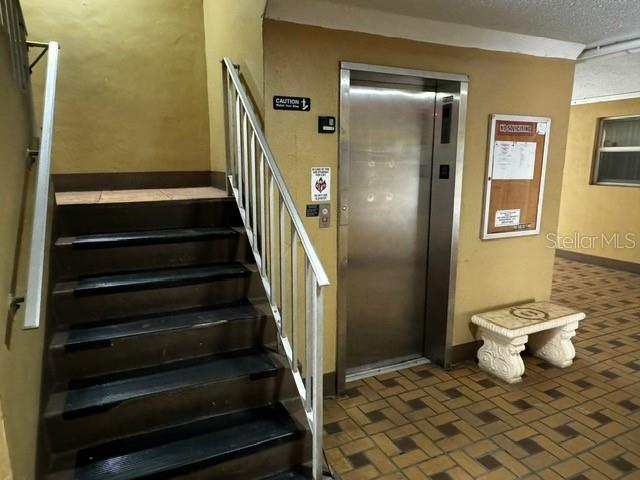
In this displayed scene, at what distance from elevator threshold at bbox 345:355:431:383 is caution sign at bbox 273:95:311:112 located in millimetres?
1924

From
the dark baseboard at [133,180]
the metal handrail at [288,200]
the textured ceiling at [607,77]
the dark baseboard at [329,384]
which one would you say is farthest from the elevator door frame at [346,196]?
the textured ceiling at [607,77]

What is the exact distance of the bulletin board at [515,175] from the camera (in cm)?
306

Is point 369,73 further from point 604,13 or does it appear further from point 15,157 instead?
point 15,157

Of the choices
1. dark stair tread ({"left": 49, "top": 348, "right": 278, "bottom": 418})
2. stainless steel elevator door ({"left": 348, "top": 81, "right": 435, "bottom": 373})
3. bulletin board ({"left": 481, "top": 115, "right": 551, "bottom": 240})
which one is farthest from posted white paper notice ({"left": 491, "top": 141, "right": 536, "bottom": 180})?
dark stair tread ({"left": 49, "top": 348, "right": 278, "bottom": 418})

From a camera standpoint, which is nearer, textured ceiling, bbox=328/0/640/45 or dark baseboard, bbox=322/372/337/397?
textured ceiling, bbox=328/0/640/45

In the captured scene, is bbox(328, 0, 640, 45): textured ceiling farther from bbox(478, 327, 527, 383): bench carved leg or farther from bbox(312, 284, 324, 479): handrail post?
bbox(478, 327, 527, 383): bench carved leg

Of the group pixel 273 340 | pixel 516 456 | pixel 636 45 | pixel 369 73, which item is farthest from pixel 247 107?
pixel 636 45

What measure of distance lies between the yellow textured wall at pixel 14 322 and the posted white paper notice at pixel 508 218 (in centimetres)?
298

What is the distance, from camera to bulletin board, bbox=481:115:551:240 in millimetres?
3061

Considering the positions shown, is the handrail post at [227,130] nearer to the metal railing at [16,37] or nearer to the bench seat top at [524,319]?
the metal railing at [16,37]

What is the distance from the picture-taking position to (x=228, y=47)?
2.83 meters

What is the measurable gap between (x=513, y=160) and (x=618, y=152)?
3903 mm

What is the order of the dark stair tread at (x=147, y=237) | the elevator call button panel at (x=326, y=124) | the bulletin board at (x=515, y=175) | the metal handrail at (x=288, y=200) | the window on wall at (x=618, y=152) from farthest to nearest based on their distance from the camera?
the window on wall at (x=618, y=152), the bulletin board at (x=515, y=175), the elevator call button panel at (x=326, y=124), the dark stair tread at (x=147, y=237), the metal handrail at (x=288, y=200)

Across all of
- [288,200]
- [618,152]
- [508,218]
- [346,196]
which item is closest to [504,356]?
[508,218]
